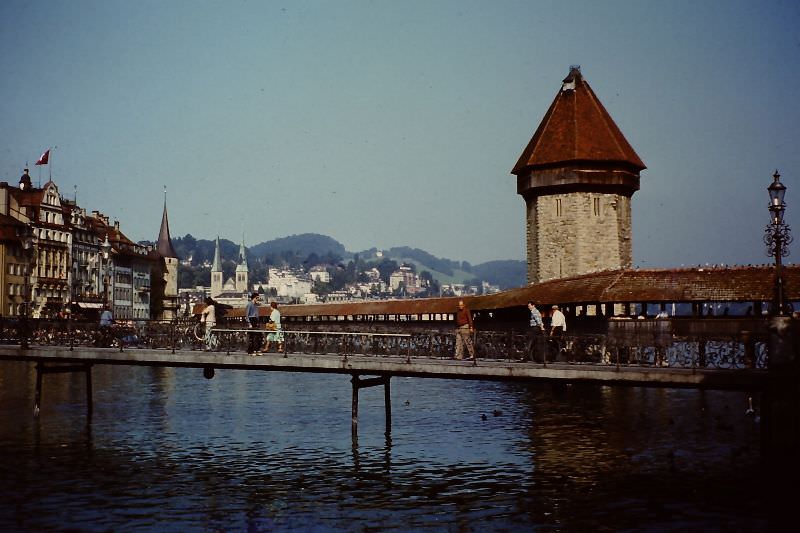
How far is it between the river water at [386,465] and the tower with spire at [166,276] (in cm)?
10643

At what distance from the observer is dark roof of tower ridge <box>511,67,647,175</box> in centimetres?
6875

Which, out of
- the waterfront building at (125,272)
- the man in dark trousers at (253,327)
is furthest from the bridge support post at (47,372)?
the waterfront building at (125,272)

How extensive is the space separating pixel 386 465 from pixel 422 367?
2973 millimetres

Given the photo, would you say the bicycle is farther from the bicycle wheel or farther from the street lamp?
the street lamp

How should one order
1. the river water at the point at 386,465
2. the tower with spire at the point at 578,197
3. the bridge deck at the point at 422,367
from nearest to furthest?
the river water at the point at 386,465
the bridge deck at the point at 422,367
the tower with spire at the point at 578,197

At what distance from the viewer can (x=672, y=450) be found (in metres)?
29.8

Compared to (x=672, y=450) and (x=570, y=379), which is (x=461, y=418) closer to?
(x=672, y=450)

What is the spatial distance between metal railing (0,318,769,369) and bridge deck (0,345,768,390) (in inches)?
19.8

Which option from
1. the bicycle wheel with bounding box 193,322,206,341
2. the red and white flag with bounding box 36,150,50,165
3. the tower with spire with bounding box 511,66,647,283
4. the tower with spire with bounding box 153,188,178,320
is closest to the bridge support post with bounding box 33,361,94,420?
the bicycle wheel with bounding box 193,322,206,341

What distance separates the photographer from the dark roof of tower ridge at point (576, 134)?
6875 centimetres

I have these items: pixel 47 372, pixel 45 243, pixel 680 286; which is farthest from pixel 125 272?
pixel 680 286

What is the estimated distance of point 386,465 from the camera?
2817 cm

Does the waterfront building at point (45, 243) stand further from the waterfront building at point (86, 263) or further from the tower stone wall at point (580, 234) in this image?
the tower stone wall at point (580, 234)

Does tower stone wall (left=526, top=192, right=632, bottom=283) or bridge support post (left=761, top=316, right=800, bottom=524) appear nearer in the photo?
bridge support post (left=761, top=316, right=800, bottom=524)
